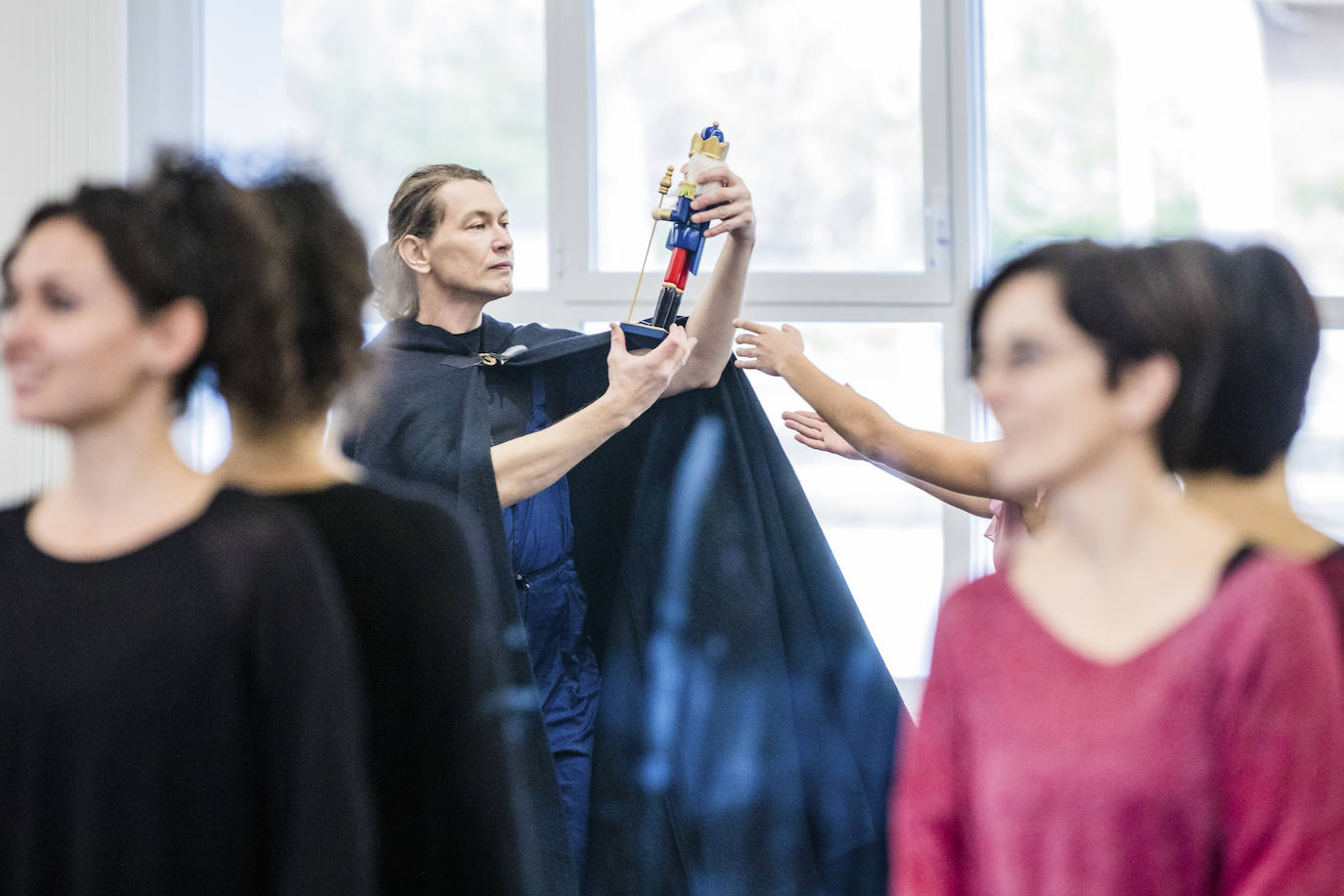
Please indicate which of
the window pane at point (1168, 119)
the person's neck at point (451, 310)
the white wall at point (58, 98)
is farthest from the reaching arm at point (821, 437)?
the white wall at point (58, 98)

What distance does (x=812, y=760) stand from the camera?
5.47ft

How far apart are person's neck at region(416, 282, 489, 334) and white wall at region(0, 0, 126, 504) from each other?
658 millimetres

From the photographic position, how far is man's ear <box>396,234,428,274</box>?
1756 millimetres

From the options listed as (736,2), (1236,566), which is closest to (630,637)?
(1236,566)

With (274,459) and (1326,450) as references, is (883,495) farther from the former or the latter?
(274,459)

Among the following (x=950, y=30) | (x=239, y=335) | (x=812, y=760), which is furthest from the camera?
(x=950, y=30)

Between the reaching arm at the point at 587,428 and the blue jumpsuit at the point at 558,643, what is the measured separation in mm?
104

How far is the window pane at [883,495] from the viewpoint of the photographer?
241 centimetres

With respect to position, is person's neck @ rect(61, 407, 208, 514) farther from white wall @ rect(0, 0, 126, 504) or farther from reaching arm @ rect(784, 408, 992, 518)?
white wall @ rect(0, 0, 126, 504)

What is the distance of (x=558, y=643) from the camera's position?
1.68 metres

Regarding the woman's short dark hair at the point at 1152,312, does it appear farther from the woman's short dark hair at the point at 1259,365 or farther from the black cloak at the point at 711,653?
the black cloak at the point at 711,653

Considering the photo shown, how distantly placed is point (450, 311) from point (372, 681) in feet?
3.09

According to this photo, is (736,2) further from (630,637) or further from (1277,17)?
(630,637)

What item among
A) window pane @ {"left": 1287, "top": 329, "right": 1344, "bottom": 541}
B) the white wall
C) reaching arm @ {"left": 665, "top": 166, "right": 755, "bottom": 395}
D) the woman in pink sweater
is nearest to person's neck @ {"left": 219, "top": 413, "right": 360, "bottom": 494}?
the woman in pink sweater
